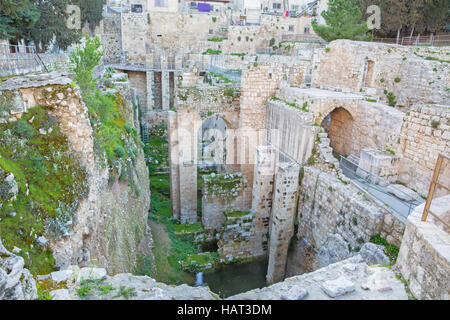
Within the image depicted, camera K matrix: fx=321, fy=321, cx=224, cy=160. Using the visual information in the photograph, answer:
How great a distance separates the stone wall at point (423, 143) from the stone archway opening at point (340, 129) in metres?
3.01

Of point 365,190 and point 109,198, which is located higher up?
point 365,190

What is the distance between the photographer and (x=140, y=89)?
28938mm

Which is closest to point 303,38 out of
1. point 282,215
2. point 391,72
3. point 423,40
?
point 423,40

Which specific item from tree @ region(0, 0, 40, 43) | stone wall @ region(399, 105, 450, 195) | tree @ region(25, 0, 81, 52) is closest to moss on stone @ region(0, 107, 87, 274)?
tree @ region(0, 0, 40, 43)

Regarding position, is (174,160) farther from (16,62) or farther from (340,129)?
(340,129)

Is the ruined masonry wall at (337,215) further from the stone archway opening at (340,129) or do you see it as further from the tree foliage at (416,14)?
the tree foliage at (416,14)

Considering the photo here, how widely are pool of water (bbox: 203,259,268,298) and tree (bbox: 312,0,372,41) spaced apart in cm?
1596

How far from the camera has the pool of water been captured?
11.1m

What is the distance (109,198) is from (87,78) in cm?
576

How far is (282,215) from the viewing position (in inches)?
414

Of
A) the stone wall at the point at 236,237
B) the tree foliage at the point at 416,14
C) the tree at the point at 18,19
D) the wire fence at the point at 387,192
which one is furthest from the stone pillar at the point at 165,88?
the wire fence at the point at 387,192

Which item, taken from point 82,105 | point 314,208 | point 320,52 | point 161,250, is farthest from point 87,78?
point 320,52
